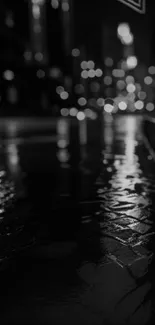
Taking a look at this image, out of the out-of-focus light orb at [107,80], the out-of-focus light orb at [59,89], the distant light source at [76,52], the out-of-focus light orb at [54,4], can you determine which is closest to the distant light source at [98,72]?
the out-of-focus light orb at [107,80]

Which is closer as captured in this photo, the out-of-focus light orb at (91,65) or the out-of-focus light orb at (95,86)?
the out-of-focus light orb at (91,65)

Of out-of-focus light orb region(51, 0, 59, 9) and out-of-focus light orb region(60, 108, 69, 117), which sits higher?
out-of-focus light orb region(51, 0, 59, 9)

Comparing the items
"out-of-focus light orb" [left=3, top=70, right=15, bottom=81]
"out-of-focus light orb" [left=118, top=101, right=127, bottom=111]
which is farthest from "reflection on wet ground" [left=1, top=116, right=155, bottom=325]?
"out-of-focus light orb" [left=118, top=101, right=127, bottom=111]

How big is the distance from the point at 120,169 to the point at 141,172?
596 millimetres

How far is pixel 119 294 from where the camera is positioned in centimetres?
210

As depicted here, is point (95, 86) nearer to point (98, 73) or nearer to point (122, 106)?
point (98, 73)

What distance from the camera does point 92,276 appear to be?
234 centimetres

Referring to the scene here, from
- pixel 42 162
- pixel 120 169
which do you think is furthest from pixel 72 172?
pixel 42 162

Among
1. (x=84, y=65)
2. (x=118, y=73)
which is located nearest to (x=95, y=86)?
(x=84, y=65)

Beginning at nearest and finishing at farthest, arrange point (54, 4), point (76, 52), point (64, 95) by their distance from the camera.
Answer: point (54, 4) < point (64, 95) < point (76, 52)

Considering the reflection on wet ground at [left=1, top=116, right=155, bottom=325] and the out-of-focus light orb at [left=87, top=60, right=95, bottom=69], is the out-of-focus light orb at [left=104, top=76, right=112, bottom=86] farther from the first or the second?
the reflection on wet ground at [left=1, top=116, right=155, bottom=325]

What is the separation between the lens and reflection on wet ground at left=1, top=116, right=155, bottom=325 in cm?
192

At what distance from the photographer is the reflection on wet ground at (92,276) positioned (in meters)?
1.92

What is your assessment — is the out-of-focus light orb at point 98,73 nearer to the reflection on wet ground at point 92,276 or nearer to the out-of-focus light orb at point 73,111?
the out-of-focus light orb at point 73,111
